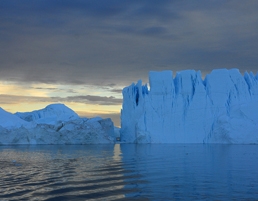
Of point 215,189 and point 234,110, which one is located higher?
point 234,110

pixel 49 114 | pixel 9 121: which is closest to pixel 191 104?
pixel 9 121

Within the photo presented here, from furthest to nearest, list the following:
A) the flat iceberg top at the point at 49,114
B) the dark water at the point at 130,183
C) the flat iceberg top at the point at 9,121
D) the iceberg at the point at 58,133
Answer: the flat iceberg top at the point at 49,114
the flat iceberg top at the point at 9,121
the iceberg at the point at 58,133
the dark water at the point at 130,183

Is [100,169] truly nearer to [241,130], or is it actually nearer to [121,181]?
[121,181]

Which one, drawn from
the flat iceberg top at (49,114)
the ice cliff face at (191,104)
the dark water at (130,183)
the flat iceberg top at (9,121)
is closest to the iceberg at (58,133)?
the flat iceberg top at (9,121)

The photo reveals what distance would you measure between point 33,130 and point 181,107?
11841 millimetres

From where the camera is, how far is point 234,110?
1078 inches

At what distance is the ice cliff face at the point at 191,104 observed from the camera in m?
28.0

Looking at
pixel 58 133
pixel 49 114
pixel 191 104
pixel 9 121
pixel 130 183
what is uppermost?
pixel 49 114

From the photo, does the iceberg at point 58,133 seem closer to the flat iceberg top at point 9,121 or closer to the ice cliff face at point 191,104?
the flat iceberg top at point 9,121

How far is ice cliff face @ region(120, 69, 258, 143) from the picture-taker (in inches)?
1101

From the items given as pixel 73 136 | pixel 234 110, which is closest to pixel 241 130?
pixel 234 110

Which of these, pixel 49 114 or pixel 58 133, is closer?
pixel 58 133

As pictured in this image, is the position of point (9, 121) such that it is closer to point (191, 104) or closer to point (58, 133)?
point (58, 133)

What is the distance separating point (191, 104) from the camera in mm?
28203
